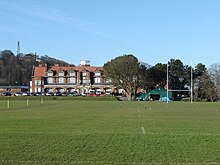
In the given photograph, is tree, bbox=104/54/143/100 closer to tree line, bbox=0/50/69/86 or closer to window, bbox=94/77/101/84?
window, bbox=94/77/101/84

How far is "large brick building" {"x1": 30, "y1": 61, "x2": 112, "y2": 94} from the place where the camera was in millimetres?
134875

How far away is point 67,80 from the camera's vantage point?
448 feet

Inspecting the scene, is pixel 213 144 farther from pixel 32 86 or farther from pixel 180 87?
pixel 32 86

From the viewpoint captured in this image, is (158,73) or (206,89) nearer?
(206,89)

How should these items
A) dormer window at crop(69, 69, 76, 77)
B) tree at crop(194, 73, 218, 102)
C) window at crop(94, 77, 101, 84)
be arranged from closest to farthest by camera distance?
tree at crop(194, 73, 218, 102) → dormer window at crop(69, 69, 76, 77) → window at crop(94, 77, 101, 84)

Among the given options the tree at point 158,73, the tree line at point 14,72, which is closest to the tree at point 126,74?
→ the tree at point 158,73

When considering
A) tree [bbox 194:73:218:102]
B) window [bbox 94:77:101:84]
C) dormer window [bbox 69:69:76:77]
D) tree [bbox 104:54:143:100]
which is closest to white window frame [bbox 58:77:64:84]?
dormer window [bbox 69:69:76:77]

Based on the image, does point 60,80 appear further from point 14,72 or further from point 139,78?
point 139,78

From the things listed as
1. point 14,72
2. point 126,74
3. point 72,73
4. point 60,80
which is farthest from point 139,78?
point 14,72

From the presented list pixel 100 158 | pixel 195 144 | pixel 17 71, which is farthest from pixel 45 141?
pixel 17 71

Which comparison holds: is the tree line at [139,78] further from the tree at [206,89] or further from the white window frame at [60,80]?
the white window frame at [60,80]

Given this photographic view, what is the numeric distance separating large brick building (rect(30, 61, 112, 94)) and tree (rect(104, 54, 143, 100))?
33191mm

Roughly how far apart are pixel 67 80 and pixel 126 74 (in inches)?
1636

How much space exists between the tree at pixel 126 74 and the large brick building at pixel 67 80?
33191 mm
